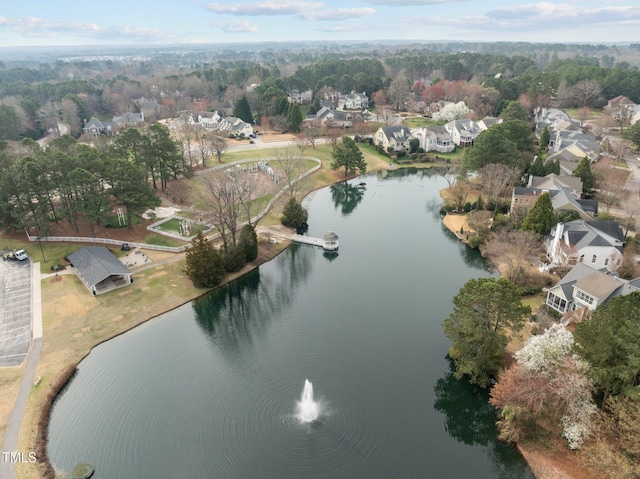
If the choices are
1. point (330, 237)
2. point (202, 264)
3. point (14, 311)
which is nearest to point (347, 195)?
point (330, 237)

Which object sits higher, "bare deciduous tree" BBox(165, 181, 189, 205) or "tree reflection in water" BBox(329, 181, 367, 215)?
"bare deciduous tree" BBox(165, 181, 189, 205)

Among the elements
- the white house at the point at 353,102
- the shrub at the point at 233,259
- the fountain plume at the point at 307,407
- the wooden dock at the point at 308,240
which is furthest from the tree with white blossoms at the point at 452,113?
the fountain plume at the point at 307,407

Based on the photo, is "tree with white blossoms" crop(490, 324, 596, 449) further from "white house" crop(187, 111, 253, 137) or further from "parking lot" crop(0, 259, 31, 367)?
"white house" crop(187, 111, 253, 137)

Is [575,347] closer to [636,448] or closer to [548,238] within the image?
[636,448]

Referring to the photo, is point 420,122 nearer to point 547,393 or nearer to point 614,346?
point 614,346

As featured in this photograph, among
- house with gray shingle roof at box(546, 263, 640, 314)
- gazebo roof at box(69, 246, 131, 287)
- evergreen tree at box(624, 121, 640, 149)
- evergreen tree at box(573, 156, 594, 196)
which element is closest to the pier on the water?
gazebo roof at box(69, 246, 131, 287)

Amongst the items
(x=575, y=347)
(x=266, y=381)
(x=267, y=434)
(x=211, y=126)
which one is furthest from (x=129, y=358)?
(x=211, y=126)
